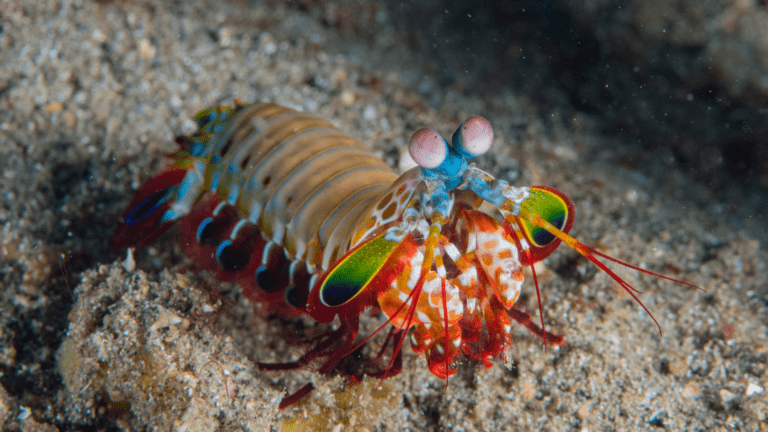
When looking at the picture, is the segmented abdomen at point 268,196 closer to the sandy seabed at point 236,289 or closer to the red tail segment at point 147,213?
the red tail segment at point 147,213

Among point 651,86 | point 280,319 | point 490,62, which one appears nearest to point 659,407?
point 280,319

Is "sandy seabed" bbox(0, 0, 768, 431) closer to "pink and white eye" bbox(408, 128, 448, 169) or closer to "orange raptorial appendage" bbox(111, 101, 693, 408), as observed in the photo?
"orange raptorial appendage" bbox(111, 101, 693, 408)

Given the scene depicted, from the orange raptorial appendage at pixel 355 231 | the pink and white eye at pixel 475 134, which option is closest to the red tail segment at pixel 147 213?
the orange raptorial appendage at pixel 355 231

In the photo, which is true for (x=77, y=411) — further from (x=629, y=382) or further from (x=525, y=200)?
(x=629, y=382)

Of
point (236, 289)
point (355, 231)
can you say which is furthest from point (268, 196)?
point (355, 231)

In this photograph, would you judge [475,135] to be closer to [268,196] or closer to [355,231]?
[355,231]

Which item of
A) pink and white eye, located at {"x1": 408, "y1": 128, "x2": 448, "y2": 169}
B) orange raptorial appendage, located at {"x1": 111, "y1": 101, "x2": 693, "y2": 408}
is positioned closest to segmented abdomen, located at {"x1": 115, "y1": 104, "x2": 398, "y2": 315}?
orange raptorial appendage, located at {"x1": 111, "y1": 101, "x2": 693, "y2": 408}

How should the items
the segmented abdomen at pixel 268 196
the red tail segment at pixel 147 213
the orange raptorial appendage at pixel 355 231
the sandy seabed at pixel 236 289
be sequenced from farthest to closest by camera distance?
1. the red tail segment at pixel 147 213
2. the segmented abdomen at pixel 268 196
3. the sandy seabed at pixel 236 289
4. the orange raptorial appendage at pixel 355 231
